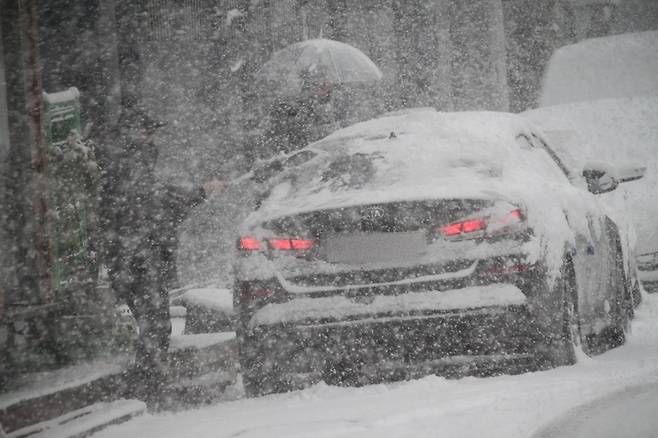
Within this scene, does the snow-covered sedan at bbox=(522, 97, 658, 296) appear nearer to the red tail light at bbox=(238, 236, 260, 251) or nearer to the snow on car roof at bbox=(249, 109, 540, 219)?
the snow on car roof at bbox=(249, 109, 540, 219)

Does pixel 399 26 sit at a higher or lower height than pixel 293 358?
higher

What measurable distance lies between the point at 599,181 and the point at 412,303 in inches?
81.9

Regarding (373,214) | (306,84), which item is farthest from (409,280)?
(306,84)

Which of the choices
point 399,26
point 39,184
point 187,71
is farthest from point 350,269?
point 399,26

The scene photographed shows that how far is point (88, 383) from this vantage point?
4.30 metres

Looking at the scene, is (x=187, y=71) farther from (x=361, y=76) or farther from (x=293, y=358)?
(x=293, y=358)

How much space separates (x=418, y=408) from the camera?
3.40m

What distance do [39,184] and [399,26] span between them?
38.3ft

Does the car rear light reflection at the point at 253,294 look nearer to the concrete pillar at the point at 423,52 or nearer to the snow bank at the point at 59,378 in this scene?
the snow bank at the point at 59,378

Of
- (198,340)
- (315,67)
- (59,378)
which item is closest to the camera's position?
(59,378)

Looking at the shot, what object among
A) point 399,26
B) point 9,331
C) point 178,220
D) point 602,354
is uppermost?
point 399,26

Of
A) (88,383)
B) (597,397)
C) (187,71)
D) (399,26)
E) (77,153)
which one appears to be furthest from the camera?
(399,26)

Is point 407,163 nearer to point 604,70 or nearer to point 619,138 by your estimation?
point 619,138

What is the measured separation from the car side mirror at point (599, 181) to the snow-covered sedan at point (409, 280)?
3.40 ft
